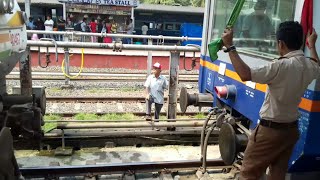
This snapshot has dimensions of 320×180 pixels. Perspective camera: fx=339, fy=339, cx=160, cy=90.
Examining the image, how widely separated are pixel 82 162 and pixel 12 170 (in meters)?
1.54

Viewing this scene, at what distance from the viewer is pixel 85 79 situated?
32.5ft

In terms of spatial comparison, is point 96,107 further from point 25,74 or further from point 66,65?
point 25,74

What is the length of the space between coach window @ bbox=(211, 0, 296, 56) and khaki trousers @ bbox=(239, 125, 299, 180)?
32.1 inches

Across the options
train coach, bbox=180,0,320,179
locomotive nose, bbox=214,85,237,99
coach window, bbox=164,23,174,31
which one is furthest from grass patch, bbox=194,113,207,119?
coach window, bbox=164,23,174,31

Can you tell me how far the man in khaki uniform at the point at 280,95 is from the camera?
2480 millimetres

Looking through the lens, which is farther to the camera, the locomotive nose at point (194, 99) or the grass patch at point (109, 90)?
the grass patch at point (109, 90)

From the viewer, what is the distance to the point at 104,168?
163 inches

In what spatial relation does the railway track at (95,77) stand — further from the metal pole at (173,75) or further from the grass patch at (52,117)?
the metal pole at (173,75)

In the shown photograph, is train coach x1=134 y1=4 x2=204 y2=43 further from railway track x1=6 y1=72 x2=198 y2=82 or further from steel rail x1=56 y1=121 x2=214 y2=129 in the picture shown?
steel rail x1=56 y1=121 x2=214 y2=129

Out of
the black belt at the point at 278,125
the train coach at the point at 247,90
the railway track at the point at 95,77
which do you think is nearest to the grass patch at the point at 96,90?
the railway track at the point at 95,77

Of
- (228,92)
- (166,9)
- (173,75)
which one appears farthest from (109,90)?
(166,9)

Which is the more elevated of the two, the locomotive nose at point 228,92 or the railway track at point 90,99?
the locomotive nose at point 228,92

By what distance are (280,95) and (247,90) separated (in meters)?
0.93

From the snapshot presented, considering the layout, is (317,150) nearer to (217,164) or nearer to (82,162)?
(217,164)
